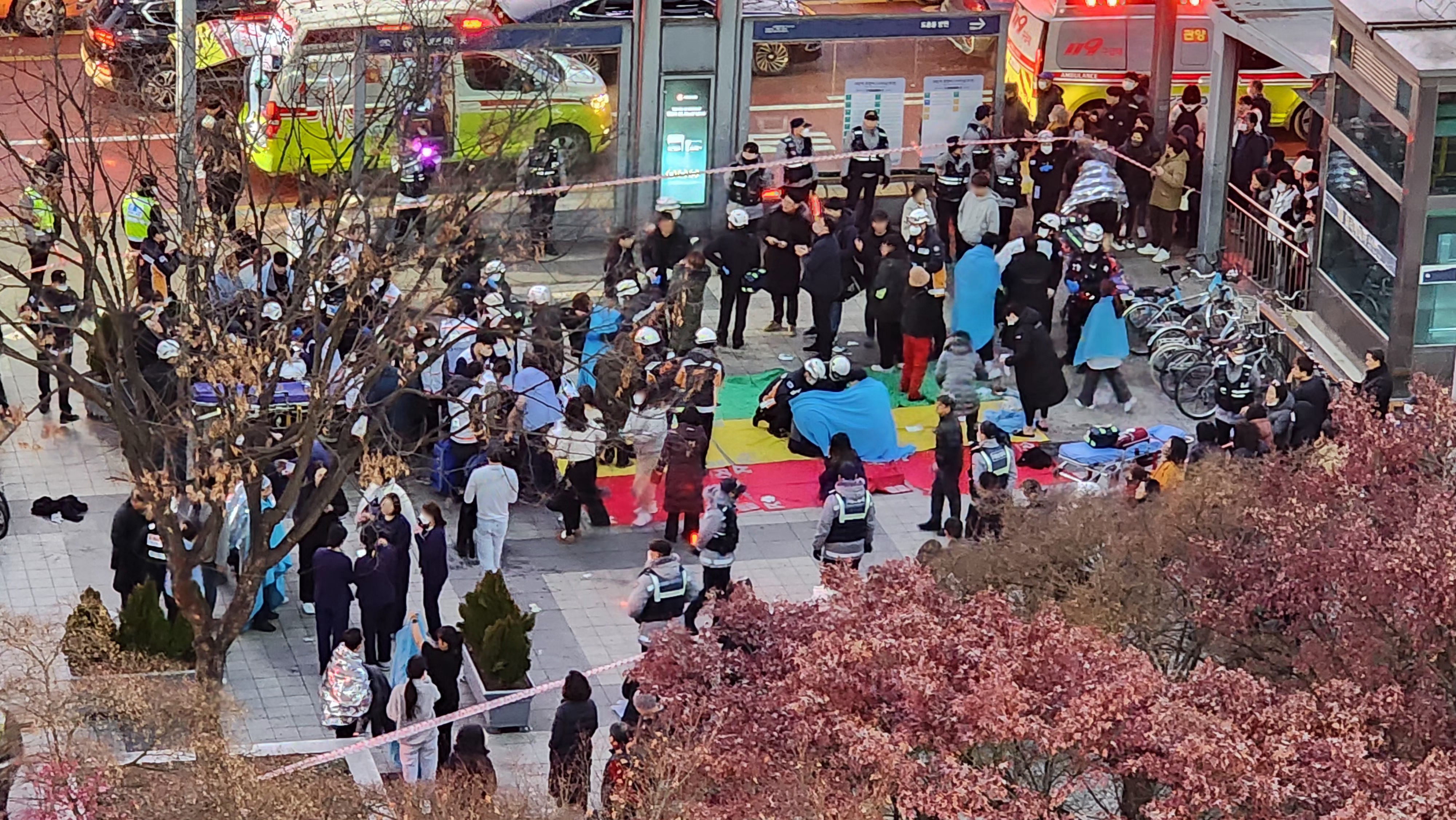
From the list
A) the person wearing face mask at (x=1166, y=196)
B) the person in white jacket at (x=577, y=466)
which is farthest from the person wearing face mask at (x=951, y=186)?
the person in white jacket at (x=577, y=466)

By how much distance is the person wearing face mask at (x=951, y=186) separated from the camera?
25.7 m

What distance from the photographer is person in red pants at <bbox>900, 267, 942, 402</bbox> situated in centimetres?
2239

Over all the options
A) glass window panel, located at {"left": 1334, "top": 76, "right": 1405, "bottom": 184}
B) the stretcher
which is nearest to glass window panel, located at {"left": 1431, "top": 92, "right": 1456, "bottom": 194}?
glass window panel, located at {"left": 1334, "top": 76, "right": 1405, "bottom": 184}

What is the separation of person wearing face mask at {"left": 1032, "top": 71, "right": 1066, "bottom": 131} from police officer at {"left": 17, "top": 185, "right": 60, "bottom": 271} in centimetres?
1038

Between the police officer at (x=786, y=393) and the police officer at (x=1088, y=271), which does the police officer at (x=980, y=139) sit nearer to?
the police officer at (x=1088, y=271)

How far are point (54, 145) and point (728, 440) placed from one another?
21.7 feet

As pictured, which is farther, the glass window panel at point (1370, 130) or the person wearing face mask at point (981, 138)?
the person wearing face mask at point (981, 138)

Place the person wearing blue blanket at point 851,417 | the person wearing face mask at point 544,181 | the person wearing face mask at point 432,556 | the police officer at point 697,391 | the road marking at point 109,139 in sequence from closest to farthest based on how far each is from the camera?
the road marking at point 109,139, the person wearing face mask at point 432,556, the police officer at point 697,391, the person wearing blue blanket at point 851,417, the person wearing face mask at point 544,181

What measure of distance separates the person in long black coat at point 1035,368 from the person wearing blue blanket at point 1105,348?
0.55 metres

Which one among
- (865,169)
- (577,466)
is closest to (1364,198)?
(865,169)

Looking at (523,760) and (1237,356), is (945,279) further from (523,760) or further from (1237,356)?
(523,760)

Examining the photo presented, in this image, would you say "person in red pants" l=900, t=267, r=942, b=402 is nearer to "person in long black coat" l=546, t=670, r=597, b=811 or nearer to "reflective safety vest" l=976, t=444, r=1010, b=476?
"reflective safety vest" l=976, t=444, r=1010, b=476

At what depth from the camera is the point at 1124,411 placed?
74.8 feet

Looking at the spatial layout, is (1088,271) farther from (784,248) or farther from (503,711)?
(503,711)
